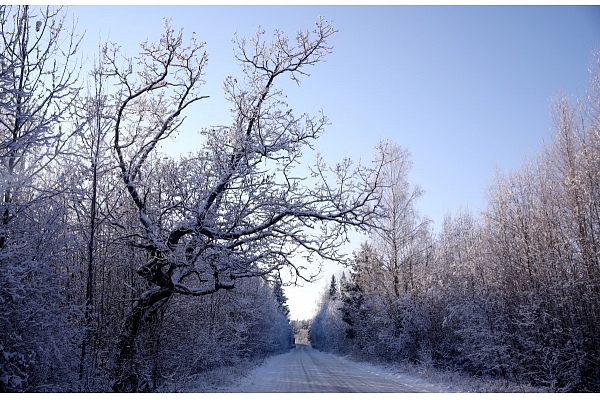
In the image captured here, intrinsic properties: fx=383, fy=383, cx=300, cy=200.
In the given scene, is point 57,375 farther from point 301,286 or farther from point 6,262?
point 301,286

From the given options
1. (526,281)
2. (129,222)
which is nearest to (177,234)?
(129,222)

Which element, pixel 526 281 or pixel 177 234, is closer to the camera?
pixel 177 234

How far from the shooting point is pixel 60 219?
7.03 metres

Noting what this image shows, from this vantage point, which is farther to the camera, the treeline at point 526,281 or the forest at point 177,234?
the treeline at point 526,281

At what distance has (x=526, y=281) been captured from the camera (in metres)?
12.9

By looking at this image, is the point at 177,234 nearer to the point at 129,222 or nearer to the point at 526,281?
the point at 129,222

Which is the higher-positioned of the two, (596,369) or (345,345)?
(596,369)

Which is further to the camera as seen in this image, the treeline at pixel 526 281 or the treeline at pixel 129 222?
the treeline at pixel 526 281

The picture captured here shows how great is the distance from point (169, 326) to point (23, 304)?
15.4ft

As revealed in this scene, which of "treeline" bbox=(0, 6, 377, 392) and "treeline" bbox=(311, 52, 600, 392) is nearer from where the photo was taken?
"treeline" bbox=(0, 6, 377, 392)

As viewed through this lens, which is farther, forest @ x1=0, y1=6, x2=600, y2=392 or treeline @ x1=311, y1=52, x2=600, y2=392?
treeline @ x1=311, y1=52, x2=600, y2=392

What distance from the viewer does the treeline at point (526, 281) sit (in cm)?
1069

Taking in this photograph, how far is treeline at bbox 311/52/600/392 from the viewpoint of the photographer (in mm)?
10688

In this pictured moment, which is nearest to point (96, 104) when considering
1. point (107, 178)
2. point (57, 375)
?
point (107, 178)
